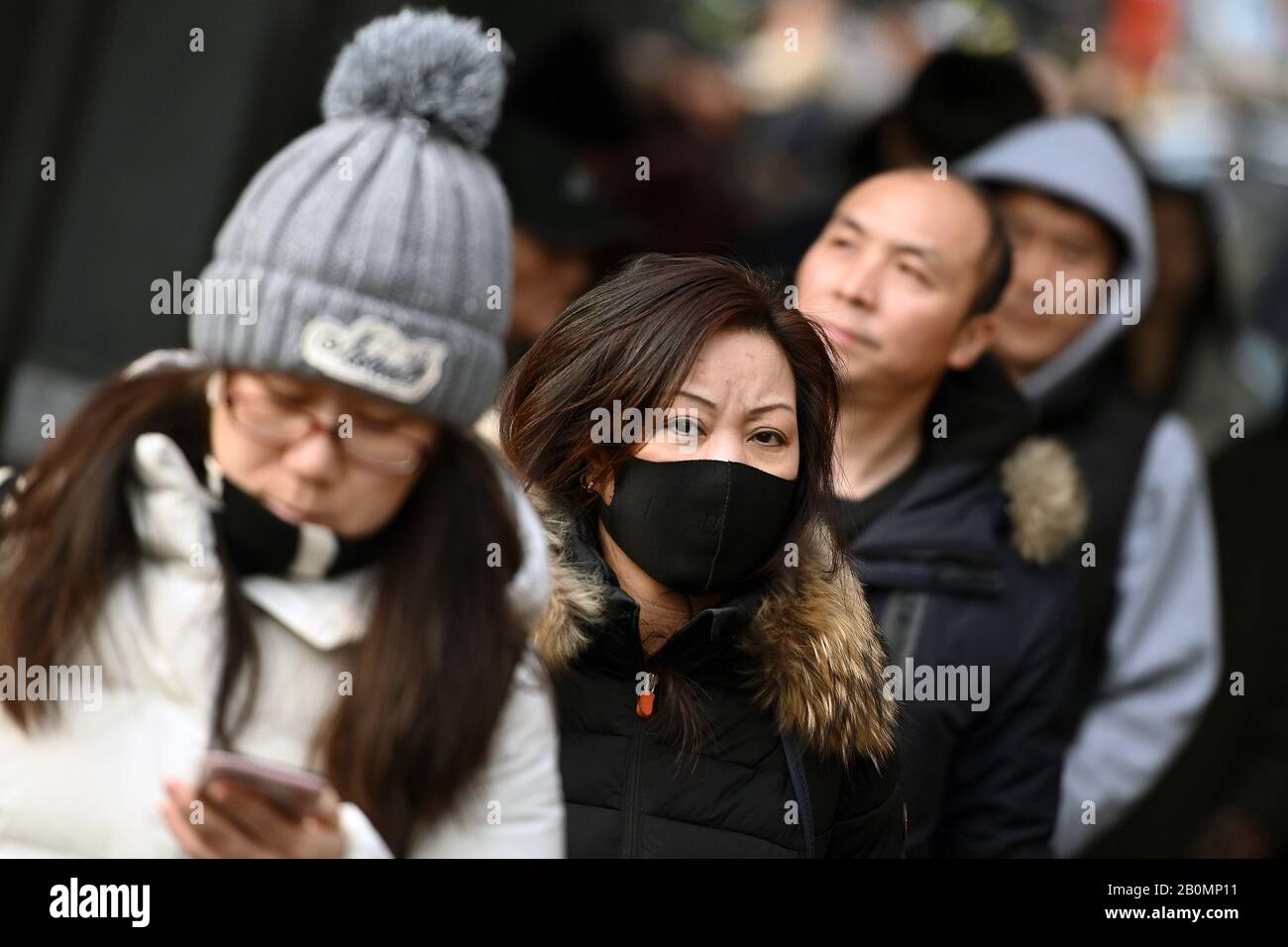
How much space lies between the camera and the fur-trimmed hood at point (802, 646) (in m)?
2.33

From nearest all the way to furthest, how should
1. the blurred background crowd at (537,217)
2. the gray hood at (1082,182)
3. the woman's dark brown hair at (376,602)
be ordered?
the woman's dark brown hair at (376,602)
the gray hood at (1082,182)
the blurred background crowd at (537,217)

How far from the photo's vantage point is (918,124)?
4473 mm

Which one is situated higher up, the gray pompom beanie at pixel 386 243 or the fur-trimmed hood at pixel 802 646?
the gray pompom beanie at pixel 386 243

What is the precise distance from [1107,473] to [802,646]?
1.55m

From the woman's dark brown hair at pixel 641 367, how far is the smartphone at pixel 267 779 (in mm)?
686

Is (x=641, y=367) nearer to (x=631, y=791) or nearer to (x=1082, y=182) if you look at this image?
(x=631, y=791)

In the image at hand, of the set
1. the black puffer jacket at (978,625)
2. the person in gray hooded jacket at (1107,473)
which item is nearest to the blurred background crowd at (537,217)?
the person in gray hooded jacket at (1107,473)

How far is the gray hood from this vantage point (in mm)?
3877

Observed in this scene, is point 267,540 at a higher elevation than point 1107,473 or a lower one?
lower

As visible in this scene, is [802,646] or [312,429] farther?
[802,646]

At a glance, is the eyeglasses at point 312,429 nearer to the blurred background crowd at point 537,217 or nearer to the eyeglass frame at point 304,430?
the eyeglass frame at point 304,430

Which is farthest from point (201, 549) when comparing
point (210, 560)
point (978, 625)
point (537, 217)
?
point (537, 217)

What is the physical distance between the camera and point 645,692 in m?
2.37
